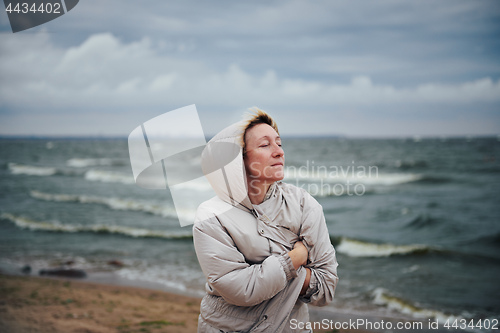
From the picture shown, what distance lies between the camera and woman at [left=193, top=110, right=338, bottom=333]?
6.43 ft

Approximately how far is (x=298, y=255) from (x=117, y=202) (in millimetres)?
17521

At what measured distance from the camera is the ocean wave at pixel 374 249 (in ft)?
33.8

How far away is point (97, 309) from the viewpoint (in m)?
5.93

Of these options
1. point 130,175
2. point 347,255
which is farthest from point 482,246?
point 130,175

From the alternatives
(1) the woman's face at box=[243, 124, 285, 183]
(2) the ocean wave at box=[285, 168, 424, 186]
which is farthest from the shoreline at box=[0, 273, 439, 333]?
(2) the ocean wave at box=[285, 168, 424, 186]

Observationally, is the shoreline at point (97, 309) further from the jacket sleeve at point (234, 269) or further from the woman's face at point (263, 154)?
the woman's face at point (263, 154)

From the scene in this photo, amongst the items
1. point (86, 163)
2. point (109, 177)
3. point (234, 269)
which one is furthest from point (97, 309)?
point (86, 163)

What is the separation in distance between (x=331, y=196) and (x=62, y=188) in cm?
1575

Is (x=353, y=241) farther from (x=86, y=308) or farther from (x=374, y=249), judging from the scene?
(x=86, y=308)

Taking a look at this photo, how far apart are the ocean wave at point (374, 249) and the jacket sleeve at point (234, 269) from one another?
8.79m

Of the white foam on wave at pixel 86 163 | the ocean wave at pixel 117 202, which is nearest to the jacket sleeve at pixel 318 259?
the ocean wave at pixel 117 202

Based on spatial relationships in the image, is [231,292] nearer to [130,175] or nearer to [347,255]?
[347,255]

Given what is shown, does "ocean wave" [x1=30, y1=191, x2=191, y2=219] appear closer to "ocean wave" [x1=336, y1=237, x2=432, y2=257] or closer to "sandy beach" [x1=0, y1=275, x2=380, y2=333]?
"ocean wave" [x1=336, y1=237, x2=432, y2=257]

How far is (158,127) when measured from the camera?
2.45 meters
